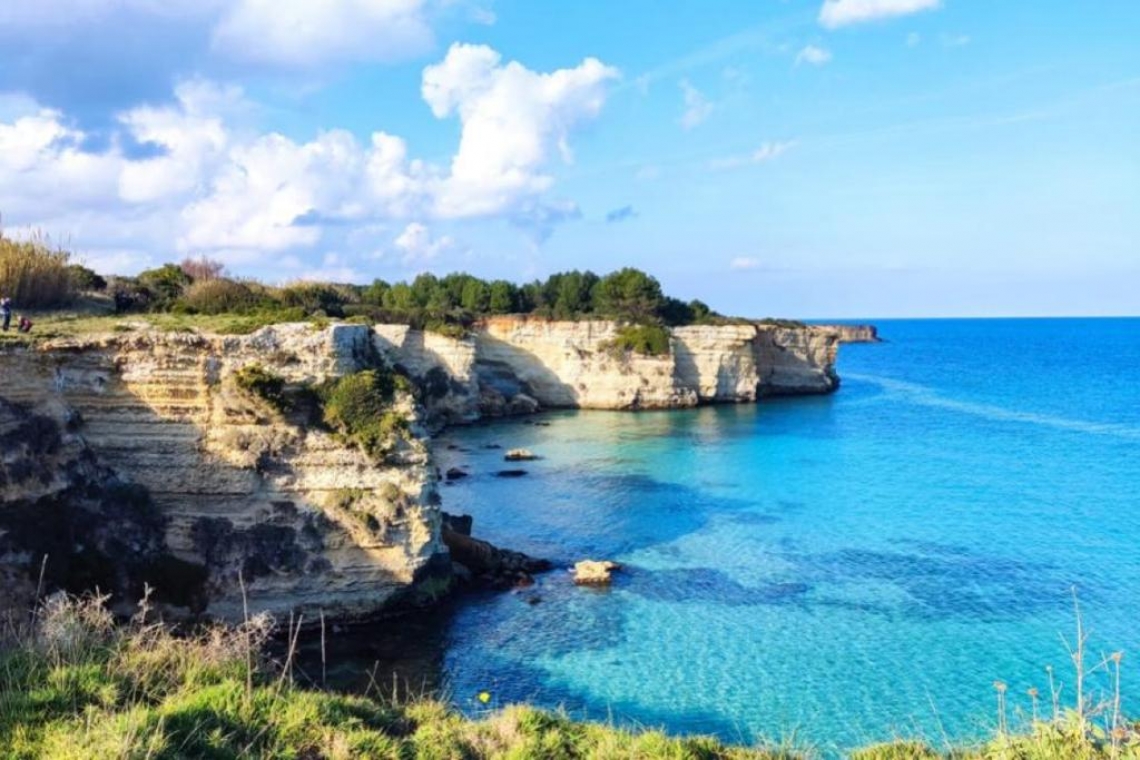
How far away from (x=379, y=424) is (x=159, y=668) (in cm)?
1231

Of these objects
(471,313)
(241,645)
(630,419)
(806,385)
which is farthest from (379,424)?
(806,385)

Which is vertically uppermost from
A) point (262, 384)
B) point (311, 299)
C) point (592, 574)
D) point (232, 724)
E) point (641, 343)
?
point (311, 299)

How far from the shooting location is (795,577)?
24.6 m

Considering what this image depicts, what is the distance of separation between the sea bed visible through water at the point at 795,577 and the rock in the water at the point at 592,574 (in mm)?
392

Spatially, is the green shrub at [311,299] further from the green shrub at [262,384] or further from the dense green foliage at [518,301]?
the green shrub at [262,384]

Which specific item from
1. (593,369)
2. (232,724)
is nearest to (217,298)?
(232,724)

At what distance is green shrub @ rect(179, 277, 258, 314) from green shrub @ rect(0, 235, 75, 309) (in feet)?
12.4

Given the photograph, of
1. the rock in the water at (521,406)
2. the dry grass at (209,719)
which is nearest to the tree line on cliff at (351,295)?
the rock in the water at (521,406)

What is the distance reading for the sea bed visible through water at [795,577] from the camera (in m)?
17.4

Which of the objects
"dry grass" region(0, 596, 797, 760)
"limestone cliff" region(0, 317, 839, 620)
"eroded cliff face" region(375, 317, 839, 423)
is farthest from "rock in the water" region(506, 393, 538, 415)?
"dry grass" region(0, 596, 797, 760)

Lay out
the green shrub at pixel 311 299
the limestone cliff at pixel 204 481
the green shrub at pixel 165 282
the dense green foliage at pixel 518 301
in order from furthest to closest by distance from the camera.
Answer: the dense green foliage at pixel 518 301
the green shrub at pixel 311 299
the green shrub at pixel 165 282
the limestone cliff at pixel 204 481

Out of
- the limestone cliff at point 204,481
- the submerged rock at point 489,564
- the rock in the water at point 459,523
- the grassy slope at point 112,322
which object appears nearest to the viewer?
the limestone cliff at point 204,481

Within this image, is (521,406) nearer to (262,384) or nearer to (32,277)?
(32,277)

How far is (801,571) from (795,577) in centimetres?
68
